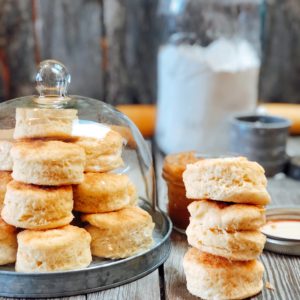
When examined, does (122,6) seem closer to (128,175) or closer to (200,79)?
(200,79)

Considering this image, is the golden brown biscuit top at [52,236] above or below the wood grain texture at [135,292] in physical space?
above

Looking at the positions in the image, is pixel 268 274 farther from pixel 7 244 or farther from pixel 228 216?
pixel 7 244

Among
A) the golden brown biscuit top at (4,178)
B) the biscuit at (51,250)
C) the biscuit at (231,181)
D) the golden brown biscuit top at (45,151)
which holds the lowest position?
the biscuit at (51,250)

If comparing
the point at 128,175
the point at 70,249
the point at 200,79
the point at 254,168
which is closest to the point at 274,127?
the point at 200,79

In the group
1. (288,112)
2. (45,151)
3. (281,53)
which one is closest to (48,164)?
(45,151)

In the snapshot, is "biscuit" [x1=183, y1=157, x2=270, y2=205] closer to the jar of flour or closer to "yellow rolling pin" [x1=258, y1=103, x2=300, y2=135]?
the jar of flour

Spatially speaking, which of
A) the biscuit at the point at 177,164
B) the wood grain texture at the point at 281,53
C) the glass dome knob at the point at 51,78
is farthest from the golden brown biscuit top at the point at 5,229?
the wood grain texture at the point at 281,53

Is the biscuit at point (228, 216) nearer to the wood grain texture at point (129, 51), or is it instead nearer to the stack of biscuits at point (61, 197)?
the stack of biscuits at point (61, 197)
